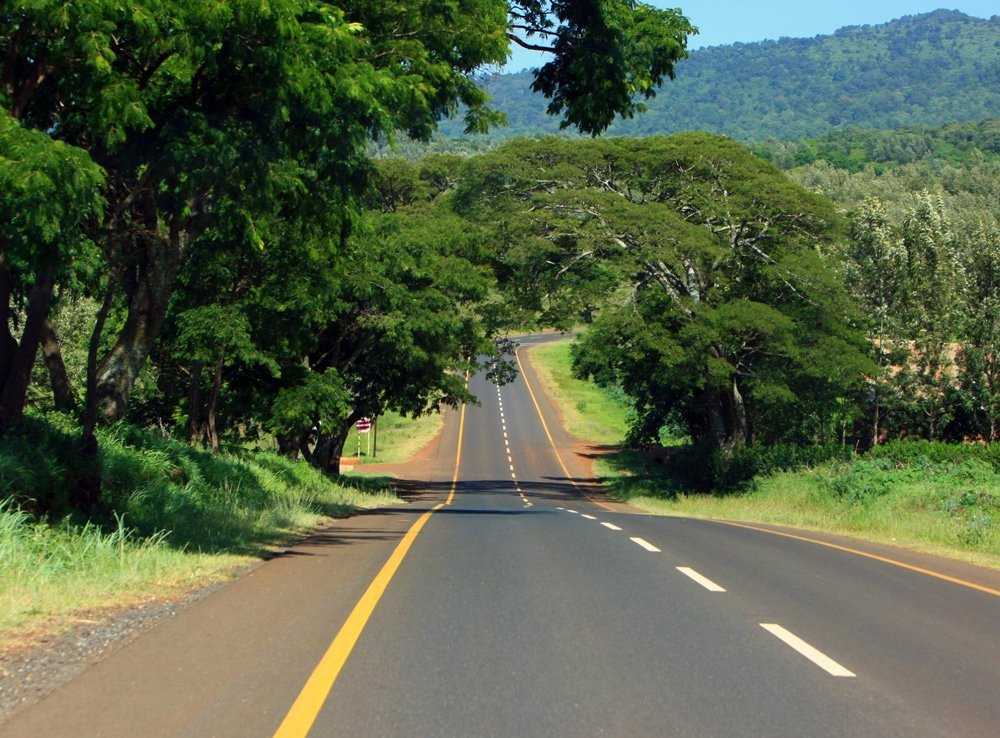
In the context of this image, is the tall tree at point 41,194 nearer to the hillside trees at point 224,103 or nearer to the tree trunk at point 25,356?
the hillside trees at point 224,103

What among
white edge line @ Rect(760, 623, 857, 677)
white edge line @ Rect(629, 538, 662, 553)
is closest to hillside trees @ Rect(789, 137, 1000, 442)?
white edge line @ Rect(629, 538, 662, 553)

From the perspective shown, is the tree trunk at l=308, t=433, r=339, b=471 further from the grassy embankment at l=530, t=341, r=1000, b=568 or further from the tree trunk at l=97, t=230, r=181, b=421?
the tree trunk at l=97, t=230, r=181, b=421

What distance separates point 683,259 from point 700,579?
26.4 metres

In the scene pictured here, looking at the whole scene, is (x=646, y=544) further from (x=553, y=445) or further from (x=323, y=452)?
(x=553, y=445)

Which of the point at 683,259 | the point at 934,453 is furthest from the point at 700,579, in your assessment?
the point at 934,453

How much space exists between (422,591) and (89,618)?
2890 millimetres

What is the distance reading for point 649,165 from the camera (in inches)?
1491

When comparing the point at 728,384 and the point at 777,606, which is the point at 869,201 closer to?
the point at 728,384

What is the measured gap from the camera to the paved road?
17.9ft

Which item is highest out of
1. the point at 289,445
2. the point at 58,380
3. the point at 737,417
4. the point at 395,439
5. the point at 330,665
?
the point at 58,380

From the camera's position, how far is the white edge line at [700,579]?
10274 millimetres

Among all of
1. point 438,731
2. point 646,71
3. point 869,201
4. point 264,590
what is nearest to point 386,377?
point 869,201

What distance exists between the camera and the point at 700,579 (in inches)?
429

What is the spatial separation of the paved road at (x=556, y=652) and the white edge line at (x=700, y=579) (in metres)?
0.06
